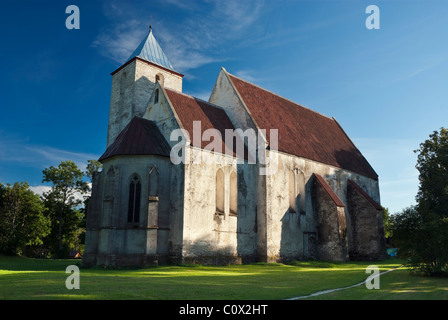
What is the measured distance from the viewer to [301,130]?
1209 inches

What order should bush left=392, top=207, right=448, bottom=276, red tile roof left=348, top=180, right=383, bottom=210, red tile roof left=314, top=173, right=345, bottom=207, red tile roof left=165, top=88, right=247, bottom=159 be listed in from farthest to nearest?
red tile roof left=348, top=180, right=383, bottom=210
red tile roof left=314, top=173, right=345, bottom=207
red tile roof left=165, top=88, right=247, bottom=159
bush left=392, top=207, right=448, bottom=276

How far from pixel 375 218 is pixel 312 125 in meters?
10.1

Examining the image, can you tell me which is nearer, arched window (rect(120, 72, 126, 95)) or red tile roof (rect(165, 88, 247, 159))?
red tile roof (rect(165, 88, 247, 159))

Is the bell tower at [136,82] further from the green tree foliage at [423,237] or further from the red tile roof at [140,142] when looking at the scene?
the green tree foliage at [423,237]

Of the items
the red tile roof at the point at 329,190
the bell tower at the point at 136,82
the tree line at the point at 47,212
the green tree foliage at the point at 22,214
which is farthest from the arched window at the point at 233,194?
the green tree foliage at the point at 22,214

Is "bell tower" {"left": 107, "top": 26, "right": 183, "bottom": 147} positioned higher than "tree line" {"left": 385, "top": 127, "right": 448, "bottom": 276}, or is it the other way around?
"bell tower" {"left": 107, "top": 26, "right": 183, "bottom": 147}

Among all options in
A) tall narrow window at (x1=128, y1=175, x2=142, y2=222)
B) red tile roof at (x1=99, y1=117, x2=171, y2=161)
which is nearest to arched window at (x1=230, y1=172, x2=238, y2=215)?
red tile roof at (x1=99, y1=117, x2=171, y2=161)

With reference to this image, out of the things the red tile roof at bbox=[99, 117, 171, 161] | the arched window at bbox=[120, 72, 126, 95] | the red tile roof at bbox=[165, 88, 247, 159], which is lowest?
the red tile roof at bbox=[99, 117, 171, 161]

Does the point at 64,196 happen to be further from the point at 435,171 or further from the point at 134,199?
the point at 435,171

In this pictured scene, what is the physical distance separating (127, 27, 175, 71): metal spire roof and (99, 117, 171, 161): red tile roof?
11472 millimetres

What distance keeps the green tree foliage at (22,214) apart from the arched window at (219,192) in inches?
1158

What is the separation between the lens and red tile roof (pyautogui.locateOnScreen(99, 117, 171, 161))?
20938 millimetres

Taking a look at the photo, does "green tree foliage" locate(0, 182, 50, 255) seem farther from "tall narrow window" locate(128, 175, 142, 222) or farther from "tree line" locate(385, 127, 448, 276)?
"tree line" locate(385, 127, 448, 276)
